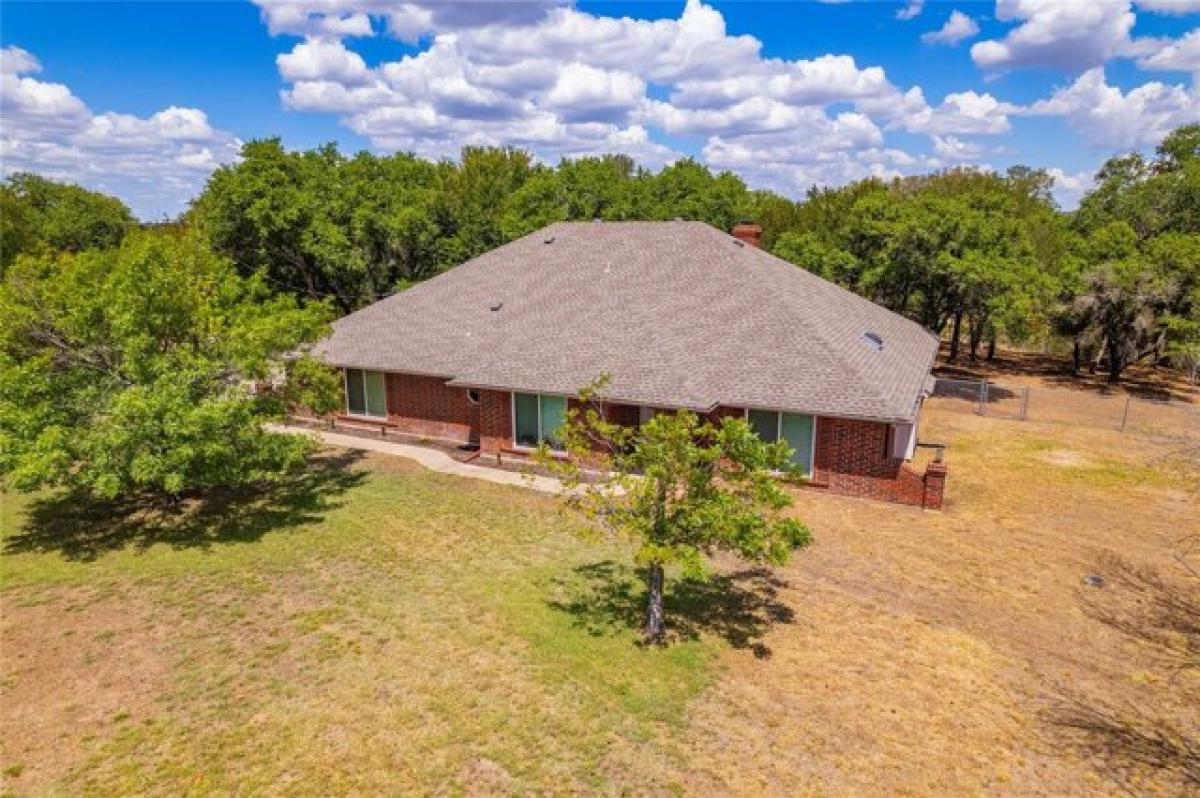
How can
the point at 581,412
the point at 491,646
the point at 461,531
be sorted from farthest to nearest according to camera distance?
the point at 581,412 → the point at 461,531 → the point at 491,646

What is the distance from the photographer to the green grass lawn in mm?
9086

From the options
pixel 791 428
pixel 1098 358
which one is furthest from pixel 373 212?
pixel 1098 358

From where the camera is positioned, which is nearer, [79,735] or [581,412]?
[79,735]

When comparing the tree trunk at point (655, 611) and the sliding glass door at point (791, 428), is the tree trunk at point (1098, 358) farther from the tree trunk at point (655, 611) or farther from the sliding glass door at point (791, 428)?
the tree trunk at point (655, 611)

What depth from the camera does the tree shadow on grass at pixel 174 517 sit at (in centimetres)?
1603

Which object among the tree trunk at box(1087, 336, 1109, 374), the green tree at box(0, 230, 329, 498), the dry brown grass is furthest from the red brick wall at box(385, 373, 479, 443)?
the tree trunk at box(1087, 336, 1109, 374)

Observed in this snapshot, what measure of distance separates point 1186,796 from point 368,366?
2244 cm

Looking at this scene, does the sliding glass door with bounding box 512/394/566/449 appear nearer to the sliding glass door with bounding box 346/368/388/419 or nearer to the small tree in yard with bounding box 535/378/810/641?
the sliding glass door with bounding box 346/368/388/419

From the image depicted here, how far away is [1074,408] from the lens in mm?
30000

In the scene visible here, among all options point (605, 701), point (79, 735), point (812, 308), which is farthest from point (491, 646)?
point (812, 308)

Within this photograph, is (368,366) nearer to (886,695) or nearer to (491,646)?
(491,646)

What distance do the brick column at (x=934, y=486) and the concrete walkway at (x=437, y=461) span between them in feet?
30.4

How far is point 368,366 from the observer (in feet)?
79.6

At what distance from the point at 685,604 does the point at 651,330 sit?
11.0 metres
